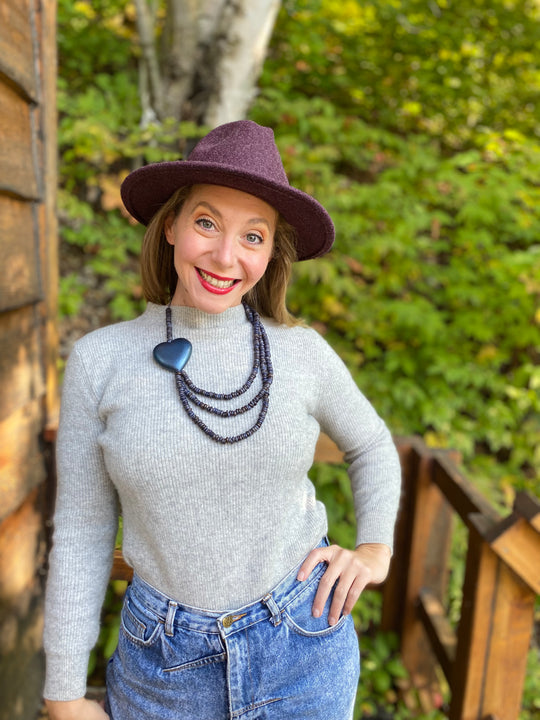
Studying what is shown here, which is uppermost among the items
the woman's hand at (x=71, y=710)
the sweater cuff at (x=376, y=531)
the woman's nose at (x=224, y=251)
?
the woman's nose at (x=224, y=251)

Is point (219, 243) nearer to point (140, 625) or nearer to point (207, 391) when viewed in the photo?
point (207, 391)

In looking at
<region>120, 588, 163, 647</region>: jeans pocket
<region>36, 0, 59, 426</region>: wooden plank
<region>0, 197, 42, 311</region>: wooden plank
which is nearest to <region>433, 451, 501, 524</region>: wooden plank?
<region>120, 588, 163, 647</region>: jeans pocket

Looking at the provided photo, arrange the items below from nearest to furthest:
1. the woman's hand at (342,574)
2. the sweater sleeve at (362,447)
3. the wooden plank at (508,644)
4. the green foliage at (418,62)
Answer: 1. the woman's hand at (342,574)
2. the sweater sleeve at (362,447)
3. the wooden plank at (508,644)
4. the green foliage at (418,62)

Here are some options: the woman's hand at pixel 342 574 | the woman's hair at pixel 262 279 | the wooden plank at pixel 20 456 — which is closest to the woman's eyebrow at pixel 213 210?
the woman's hair at pixel 262 279

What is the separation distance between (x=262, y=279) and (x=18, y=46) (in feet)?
3.66

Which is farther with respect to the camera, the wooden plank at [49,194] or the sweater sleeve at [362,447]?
the wooden plank at [49,194]

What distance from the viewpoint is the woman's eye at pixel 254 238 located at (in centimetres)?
123

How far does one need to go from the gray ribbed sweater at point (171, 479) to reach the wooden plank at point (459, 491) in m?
1.03

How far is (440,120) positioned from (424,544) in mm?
3932

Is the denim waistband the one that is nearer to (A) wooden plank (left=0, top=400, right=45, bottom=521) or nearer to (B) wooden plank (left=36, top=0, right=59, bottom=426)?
(A) wooden plank (left=0, top=400, right=45, bottom=521)

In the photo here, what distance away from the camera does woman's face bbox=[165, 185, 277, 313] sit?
1.18 meters

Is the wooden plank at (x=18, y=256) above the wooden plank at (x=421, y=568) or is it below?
above

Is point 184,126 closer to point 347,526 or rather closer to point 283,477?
point 347,526

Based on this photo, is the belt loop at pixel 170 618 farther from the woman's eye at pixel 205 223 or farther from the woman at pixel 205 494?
the woman's eye at pixel 205 223
